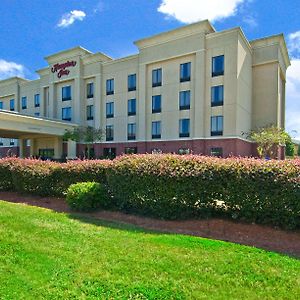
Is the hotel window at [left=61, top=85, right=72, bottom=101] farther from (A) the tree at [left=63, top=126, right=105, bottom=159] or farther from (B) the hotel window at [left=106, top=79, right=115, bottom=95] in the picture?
(A) the tree at [left=63, top=126, right=105, bottom=159]

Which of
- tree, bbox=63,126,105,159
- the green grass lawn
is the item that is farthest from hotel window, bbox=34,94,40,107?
the green grass lawn

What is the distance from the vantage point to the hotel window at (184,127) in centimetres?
3491

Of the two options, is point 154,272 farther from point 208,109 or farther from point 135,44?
point 135,44

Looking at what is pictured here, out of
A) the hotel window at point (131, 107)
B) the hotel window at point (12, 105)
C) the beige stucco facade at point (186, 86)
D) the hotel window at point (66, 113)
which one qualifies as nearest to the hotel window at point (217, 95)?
the beige stucco facade at point (186, 86)

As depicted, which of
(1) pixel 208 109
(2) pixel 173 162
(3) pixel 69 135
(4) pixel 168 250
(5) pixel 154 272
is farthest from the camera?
(3) pixel 69 135

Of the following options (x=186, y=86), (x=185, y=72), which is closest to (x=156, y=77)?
(x=185, y=72)

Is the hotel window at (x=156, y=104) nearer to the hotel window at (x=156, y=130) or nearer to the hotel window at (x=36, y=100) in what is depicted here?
the hotel window at (x=156, y=130)

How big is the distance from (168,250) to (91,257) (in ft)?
4.45

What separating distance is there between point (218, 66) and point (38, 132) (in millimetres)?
24318

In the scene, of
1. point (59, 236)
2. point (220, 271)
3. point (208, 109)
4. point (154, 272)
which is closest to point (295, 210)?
point (220, 271)

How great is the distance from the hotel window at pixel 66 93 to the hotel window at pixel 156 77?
15.2 meters

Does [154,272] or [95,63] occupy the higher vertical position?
[95,63]

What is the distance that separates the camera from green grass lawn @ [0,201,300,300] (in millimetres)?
3721

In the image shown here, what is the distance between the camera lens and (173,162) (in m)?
7.57
